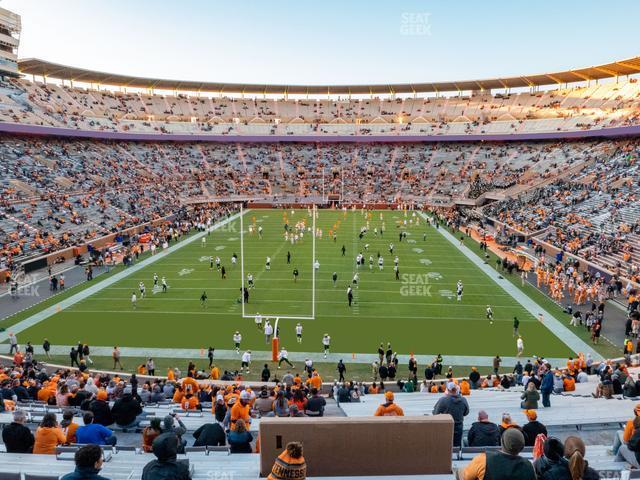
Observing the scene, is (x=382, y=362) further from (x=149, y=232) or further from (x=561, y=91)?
(x=561, y=91)

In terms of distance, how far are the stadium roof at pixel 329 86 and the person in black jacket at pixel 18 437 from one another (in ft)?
200

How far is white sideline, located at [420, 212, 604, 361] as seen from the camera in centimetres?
1677

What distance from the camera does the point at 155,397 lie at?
10711 mm

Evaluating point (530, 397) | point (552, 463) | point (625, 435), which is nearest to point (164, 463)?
point (552, 463)

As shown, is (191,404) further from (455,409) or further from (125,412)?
(455,409)

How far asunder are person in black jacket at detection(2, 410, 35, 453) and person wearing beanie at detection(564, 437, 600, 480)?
540 cm

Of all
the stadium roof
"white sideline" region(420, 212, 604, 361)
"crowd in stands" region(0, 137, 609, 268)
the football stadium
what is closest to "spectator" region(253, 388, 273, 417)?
the football stadium

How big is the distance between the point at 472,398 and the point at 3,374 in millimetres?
11041

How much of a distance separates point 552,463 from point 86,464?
3474 mm

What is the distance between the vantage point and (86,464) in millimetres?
3654

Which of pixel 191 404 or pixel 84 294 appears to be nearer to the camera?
pixel 191 404

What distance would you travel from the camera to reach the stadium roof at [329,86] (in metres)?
58.2

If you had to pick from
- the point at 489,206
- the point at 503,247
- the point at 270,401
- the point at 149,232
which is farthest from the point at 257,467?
the point at 489,206

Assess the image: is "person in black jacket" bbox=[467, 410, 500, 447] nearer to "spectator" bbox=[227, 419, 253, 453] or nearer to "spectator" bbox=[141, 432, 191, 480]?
"spectator" bbox=[227, 419, 253, 453]
